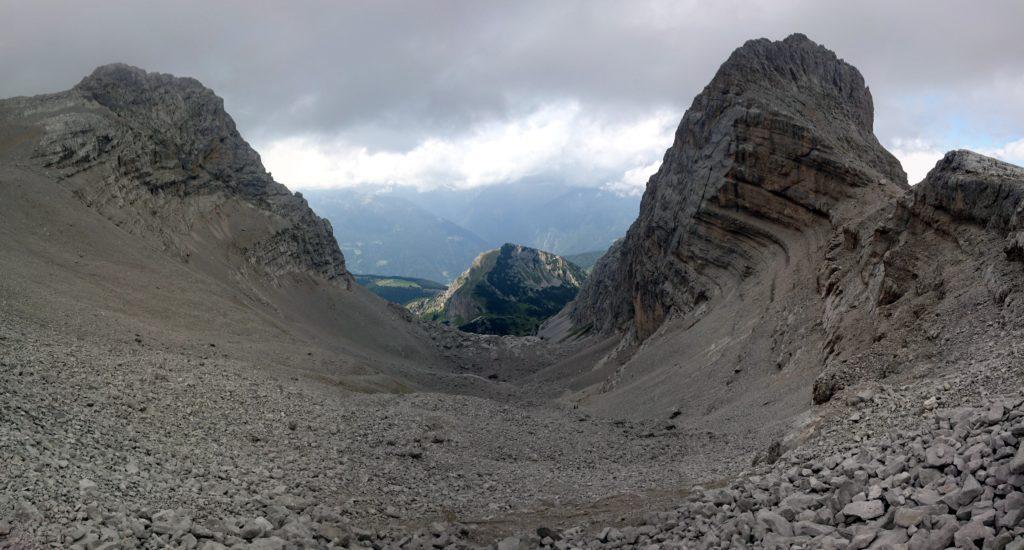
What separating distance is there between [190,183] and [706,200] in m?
56.5

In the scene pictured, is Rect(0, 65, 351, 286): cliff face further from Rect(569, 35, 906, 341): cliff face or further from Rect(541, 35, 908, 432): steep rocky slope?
Rect(569, 35, 906, 341): cliff face

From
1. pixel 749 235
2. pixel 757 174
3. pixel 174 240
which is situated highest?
pixel 757 174

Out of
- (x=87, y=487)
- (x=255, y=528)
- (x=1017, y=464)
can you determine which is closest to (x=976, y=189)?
(x=1017, y=464)

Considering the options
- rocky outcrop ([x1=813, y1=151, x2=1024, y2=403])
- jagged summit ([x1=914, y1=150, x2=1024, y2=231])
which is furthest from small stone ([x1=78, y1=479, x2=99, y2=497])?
jagged summit ([x1=914, y1=150, x2=1024, y2=231])

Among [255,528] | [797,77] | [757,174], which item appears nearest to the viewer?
[255,528]

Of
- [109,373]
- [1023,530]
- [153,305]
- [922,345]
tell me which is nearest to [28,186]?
[153,305]

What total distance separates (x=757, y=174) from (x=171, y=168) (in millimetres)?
61025

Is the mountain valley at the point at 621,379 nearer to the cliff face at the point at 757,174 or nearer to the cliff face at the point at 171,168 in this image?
the cliff face at the point at 757,174

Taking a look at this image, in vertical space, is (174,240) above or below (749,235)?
below

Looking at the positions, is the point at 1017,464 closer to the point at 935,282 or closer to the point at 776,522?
the point at 776,522

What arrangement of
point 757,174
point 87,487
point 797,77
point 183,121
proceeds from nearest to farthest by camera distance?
point 87,487, point 757,174, point 797,77, point 183,121

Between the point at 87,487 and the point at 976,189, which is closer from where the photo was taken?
the point at 87,487

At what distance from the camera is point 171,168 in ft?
249

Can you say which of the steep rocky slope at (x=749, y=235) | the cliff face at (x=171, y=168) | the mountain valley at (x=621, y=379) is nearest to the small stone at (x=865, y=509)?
the mountain valley at (x=621, y=379)
